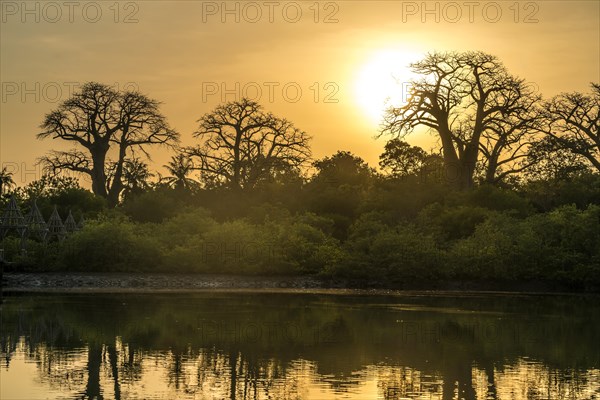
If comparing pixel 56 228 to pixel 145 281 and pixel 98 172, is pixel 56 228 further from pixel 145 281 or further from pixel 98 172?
pixel 98 172

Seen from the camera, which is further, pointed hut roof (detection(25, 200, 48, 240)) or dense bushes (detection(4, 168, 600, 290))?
pointed hut roof (detection(25, 200, 48, 240))

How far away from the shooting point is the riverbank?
5781 cm

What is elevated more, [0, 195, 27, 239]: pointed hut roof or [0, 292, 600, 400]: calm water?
[0, 195, 27, 239]: pointed hut roof

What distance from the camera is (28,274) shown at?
196 ft

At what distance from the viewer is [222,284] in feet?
194

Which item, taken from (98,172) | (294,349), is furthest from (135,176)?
(294,349)

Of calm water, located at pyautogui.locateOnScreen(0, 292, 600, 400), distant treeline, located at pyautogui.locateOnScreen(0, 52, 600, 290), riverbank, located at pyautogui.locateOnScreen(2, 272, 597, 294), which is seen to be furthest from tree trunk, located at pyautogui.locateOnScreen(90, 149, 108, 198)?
calm water, located at pyautogui.locateOnScreen(0, 292, 600, 400)

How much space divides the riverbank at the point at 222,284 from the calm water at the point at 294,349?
32.8 ft

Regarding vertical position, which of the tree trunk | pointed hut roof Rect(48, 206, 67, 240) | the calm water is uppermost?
the tree trunk

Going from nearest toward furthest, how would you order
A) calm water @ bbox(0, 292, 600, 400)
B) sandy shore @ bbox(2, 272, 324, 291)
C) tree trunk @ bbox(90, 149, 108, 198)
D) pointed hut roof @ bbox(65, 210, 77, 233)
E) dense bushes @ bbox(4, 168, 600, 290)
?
1. calm water @ bbox(0, 292, 600, 400)
2. sandy shore @ bbox(2, 272, 324, 291)
3. dense bushes @ bbox(4, 168, 600, 290)
4. pointed hut roof @ bbox(65, 210, 77, 233)
5. tree trunk @ bbox(90, 149, 108, 198)

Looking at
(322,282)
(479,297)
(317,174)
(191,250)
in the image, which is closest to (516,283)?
(479,297)

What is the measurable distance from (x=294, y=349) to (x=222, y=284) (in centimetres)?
2898

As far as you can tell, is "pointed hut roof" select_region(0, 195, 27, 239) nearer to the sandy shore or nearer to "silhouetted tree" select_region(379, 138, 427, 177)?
the sandy shore

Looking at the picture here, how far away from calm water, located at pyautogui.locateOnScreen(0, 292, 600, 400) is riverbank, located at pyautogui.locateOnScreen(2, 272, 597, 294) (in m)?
10.0
